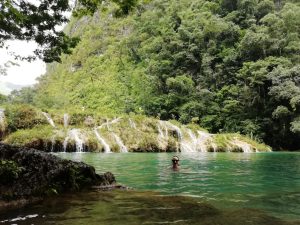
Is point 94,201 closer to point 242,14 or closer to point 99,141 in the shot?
point 99,141

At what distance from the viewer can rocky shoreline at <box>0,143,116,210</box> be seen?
21.4ft

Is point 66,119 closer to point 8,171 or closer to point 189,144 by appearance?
point 189,144

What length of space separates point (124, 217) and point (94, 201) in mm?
1403

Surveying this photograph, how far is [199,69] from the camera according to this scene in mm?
59094

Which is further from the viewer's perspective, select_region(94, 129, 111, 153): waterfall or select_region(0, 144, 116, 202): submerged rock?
select_region(94, 129, 111, 153): waterfall

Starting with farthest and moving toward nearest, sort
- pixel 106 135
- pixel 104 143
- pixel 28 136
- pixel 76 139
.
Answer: pixel 106 135 → pixel 104 143 → pixel 76 139 → pixel 28 136

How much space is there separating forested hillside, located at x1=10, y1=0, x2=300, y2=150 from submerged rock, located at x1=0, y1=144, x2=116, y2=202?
107ft

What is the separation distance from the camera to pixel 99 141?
31844mm

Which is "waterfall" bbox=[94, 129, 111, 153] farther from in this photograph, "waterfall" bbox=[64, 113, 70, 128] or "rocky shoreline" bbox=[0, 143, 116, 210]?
"rocky shoreline" bbox=[0, 143, 116, 210]

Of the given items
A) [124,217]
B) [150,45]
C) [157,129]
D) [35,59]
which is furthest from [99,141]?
[150,45]

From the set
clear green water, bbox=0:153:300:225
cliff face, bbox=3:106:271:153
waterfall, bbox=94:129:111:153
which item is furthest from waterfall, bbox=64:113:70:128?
clear green water, bbox=0:153:300:225

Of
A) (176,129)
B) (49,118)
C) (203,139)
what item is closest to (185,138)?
(176,129)

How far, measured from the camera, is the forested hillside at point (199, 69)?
155ft

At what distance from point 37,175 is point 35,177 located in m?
0.09
